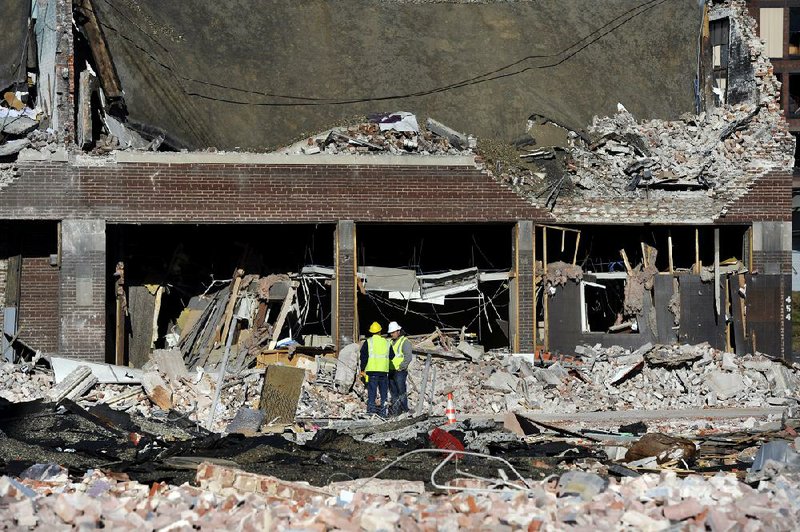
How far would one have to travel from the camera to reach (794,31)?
55531 millimetres

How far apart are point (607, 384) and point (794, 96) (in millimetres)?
40526

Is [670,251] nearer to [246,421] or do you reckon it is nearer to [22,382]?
[246,421]

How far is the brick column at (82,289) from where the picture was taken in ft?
68.1

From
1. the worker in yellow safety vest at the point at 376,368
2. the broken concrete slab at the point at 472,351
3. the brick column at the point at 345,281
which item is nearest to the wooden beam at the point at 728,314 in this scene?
the broken concrete slab at the point at 472,351

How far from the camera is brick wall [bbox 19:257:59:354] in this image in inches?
857

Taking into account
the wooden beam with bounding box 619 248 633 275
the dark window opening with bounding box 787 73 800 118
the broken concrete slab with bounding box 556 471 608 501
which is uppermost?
the dark window opening with bounding box 787 73 800 118

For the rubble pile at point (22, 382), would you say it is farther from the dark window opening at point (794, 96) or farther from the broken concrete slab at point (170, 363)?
the dark window opening at point (794, 96)

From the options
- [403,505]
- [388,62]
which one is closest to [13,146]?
[388,62]

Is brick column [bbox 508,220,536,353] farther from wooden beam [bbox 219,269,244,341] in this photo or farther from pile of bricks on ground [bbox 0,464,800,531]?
pile of bricks on ground [bbox 0,464,800,531]

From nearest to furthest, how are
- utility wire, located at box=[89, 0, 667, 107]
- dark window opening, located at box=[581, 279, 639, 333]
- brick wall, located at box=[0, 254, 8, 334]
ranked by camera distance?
brick wall, located at box=[0, 254, 8, 334] < utility wire, located at box=[89, 0, 667, 107] < dark window opening, located at box=[581, 279, 639, 333]

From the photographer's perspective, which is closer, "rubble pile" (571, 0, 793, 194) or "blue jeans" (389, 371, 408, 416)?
"blue jeans" (389, 371, 408, 416)

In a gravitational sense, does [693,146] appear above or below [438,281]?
above

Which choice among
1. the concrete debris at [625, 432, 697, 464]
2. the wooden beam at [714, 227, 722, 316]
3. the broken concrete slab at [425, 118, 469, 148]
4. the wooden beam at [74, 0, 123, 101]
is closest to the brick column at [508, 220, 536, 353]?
the broken concrete slab at [425, 118, 469, 148]

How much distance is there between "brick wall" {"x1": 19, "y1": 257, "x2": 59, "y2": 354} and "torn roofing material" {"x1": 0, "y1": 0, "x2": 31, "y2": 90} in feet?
11.1
